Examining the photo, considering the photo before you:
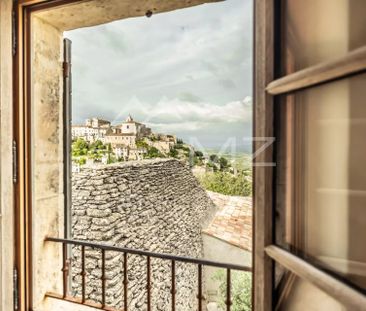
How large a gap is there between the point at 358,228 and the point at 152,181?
757cm

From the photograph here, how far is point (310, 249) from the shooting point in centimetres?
64

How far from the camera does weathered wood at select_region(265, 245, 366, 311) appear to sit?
481 mm

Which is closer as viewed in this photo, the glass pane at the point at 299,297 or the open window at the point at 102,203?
the glass pane at the point at 299,297

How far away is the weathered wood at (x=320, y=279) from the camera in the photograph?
48 cm

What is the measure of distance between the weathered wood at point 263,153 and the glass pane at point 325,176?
3cm

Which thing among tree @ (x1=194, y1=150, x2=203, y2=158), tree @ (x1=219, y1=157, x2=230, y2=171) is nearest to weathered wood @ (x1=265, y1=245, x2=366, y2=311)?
tree @ (x1=219, y1=157, x2=230, y2=171)

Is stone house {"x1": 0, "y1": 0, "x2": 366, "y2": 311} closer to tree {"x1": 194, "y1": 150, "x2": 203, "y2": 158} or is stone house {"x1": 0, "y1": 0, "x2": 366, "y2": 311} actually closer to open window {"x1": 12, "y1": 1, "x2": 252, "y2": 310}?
open window {"x1": 12, "y1": 1, "x2": 252, "y2": 310}

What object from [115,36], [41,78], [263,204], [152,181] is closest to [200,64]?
[115,36]

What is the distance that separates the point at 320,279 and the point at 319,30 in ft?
1.68

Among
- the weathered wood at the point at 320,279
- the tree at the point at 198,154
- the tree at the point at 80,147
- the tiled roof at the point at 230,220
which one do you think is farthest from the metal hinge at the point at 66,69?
the tiled roof at the point at 230,220

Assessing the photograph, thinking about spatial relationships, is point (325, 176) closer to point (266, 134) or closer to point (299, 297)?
point (266, 134)

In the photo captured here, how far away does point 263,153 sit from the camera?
73 cm

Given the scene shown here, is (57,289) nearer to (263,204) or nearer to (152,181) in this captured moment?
(263,204)

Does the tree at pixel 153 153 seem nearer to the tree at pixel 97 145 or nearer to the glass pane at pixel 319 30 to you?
the tree at pixel 97 145
